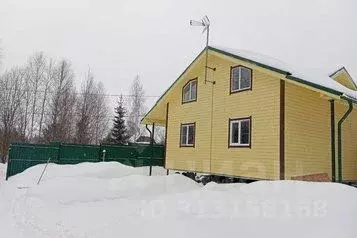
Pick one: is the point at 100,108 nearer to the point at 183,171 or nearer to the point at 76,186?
the point at 183,171

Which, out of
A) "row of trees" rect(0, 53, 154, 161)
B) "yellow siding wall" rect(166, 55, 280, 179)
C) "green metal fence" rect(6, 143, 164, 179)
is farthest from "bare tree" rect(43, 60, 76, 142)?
"yellow siding wall" rect(166, 55, 280, 179)

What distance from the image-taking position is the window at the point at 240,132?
13.9m

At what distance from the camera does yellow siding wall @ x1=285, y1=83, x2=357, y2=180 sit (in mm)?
12627

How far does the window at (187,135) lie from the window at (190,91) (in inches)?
46.8

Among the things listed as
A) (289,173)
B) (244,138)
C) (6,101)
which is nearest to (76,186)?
(244,138)

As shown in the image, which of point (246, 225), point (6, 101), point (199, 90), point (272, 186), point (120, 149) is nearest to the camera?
point (246, 225)

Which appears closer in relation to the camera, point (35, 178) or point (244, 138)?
point (244, 138)

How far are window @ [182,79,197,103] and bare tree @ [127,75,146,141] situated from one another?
95.1ft

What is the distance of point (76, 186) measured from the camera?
1278cm

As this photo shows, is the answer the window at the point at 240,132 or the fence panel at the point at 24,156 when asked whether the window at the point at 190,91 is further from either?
the fence panel at the point at 24,156

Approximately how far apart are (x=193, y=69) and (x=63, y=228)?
1068cm

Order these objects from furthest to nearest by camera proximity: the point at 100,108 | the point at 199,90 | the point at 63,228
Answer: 1. the point at 100,108
2. the point at 199,90
3. the point at 63,228

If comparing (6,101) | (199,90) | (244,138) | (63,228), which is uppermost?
(6,101)

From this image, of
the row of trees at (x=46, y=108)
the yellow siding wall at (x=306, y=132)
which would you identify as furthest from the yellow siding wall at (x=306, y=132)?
the row of trees at (x=46, y=108)
